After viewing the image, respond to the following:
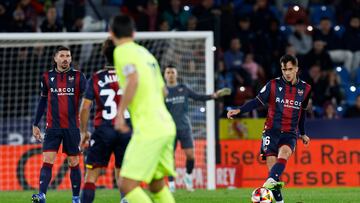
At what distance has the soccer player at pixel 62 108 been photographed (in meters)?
12.7

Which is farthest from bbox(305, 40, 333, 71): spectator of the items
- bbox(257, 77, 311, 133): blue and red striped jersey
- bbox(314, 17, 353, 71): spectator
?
bbox(257, 77, 311, 133): blue and red striped jersey

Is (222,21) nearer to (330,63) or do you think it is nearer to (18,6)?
(330,63)

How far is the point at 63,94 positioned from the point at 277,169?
2839 millimetres

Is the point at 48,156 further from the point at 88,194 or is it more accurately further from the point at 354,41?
the point at 354,41

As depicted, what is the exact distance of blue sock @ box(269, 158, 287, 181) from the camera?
12.1 m

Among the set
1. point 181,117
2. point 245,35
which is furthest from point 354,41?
point 181,117

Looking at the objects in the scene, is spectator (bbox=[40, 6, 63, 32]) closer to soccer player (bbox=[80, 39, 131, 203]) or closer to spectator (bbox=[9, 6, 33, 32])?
spectator (bbox=[9, 6, 33, 32])

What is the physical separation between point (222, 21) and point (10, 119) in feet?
17.9

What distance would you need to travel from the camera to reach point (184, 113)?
16.7 meters

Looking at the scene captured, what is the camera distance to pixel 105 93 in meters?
10.7

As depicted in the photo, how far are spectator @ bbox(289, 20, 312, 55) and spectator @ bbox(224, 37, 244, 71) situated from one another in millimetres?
1517

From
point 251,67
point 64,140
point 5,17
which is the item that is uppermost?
point 5,17

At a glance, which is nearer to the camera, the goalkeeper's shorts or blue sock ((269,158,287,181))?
the goalkeeper's shorts

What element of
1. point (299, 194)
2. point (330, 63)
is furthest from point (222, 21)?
point (299, 194)
